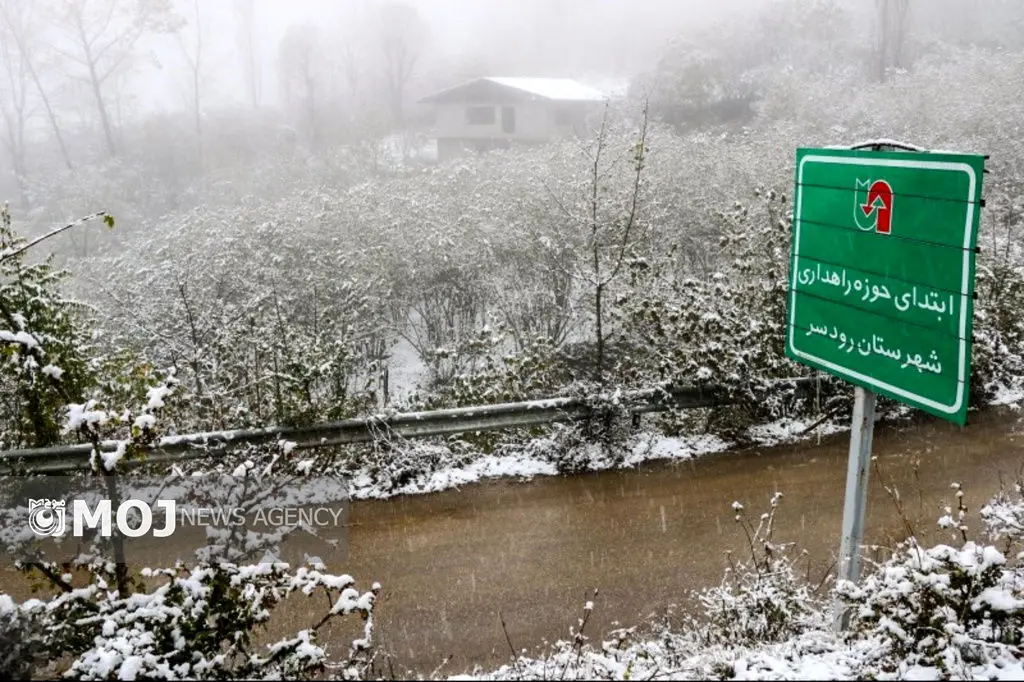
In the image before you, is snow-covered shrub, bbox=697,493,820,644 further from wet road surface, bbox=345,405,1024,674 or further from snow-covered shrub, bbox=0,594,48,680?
snow-covered shrub, bbox=0,594,48,680

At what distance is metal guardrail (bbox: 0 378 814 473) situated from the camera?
296 inches

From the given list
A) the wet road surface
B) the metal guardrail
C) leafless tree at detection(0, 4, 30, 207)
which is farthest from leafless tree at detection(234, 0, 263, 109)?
the wet road surface

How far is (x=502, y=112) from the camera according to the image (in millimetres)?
39438

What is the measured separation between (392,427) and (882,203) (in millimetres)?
5630

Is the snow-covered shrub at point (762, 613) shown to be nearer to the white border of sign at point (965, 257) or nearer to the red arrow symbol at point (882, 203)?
the white border of sign at point (965, 257)

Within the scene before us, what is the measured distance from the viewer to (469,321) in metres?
15.8

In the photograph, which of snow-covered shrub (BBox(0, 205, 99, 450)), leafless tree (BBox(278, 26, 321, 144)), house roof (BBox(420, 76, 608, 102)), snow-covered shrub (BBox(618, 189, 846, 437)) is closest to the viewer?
snow-covered shrub (BBox(0, 205, 99, 450))

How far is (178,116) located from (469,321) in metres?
38.2

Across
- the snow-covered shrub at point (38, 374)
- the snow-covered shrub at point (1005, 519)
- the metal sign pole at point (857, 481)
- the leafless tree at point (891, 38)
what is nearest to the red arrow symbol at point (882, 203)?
the metal sign pole at point (857, 481)

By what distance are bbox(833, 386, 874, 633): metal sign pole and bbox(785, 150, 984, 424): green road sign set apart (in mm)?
215

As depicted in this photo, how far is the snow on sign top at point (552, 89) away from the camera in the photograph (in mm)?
37969

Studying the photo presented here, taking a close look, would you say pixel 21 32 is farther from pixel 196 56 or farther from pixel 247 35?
pixel 247 35

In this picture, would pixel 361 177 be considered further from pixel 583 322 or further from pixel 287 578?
pixel 287 578

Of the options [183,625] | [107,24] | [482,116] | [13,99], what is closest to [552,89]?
[482,116]
